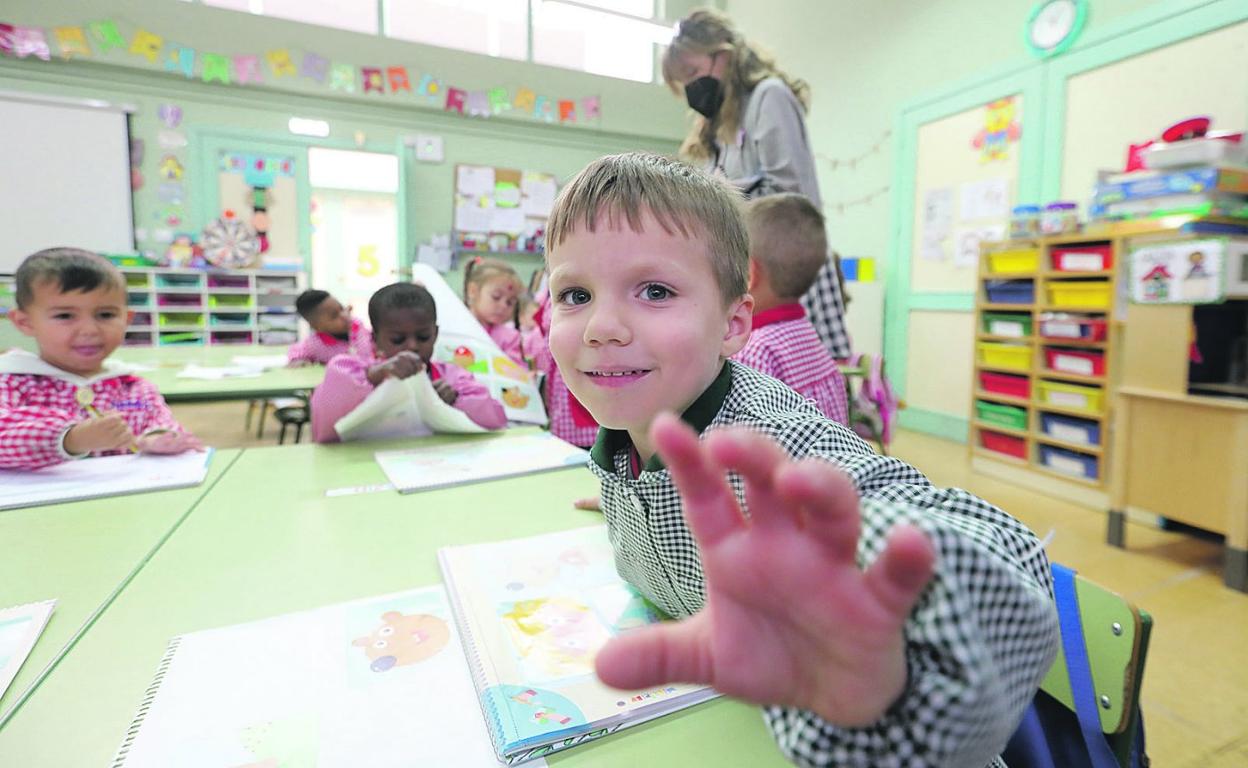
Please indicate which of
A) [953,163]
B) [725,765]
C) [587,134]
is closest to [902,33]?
[953,163]

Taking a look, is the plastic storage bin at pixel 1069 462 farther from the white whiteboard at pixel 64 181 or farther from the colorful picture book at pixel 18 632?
the white whiteboard at pixel 64 181

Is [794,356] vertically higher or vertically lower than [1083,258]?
lower

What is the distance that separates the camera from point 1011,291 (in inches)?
129

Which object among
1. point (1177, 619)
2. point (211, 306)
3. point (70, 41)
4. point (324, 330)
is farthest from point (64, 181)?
point (1177, 619)

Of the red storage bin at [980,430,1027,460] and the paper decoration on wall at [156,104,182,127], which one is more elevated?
the paper decoration on wall at [156,104,182,127]

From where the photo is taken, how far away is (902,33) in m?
4.42

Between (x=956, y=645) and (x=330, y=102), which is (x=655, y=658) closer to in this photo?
(x=956, y=645)

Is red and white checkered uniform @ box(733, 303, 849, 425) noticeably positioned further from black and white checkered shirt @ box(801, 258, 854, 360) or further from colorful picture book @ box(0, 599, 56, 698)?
colorful picture book @ box(0, 599, 56, 698)

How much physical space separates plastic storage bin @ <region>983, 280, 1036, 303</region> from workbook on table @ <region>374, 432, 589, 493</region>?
285 cm

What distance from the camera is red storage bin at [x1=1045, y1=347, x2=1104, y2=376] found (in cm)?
283

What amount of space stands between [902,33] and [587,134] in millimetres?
3045

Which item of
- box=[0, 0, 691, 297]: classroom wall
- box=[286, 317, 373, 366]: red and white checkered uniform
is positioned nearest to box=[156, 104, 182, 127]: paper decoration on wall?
box=[0, 0, 691, 297]: classroom wall

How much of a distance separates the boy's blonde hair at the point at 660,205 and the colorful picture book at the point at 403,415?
780 mm

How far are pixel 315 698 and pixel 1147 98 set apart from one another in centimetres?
409
